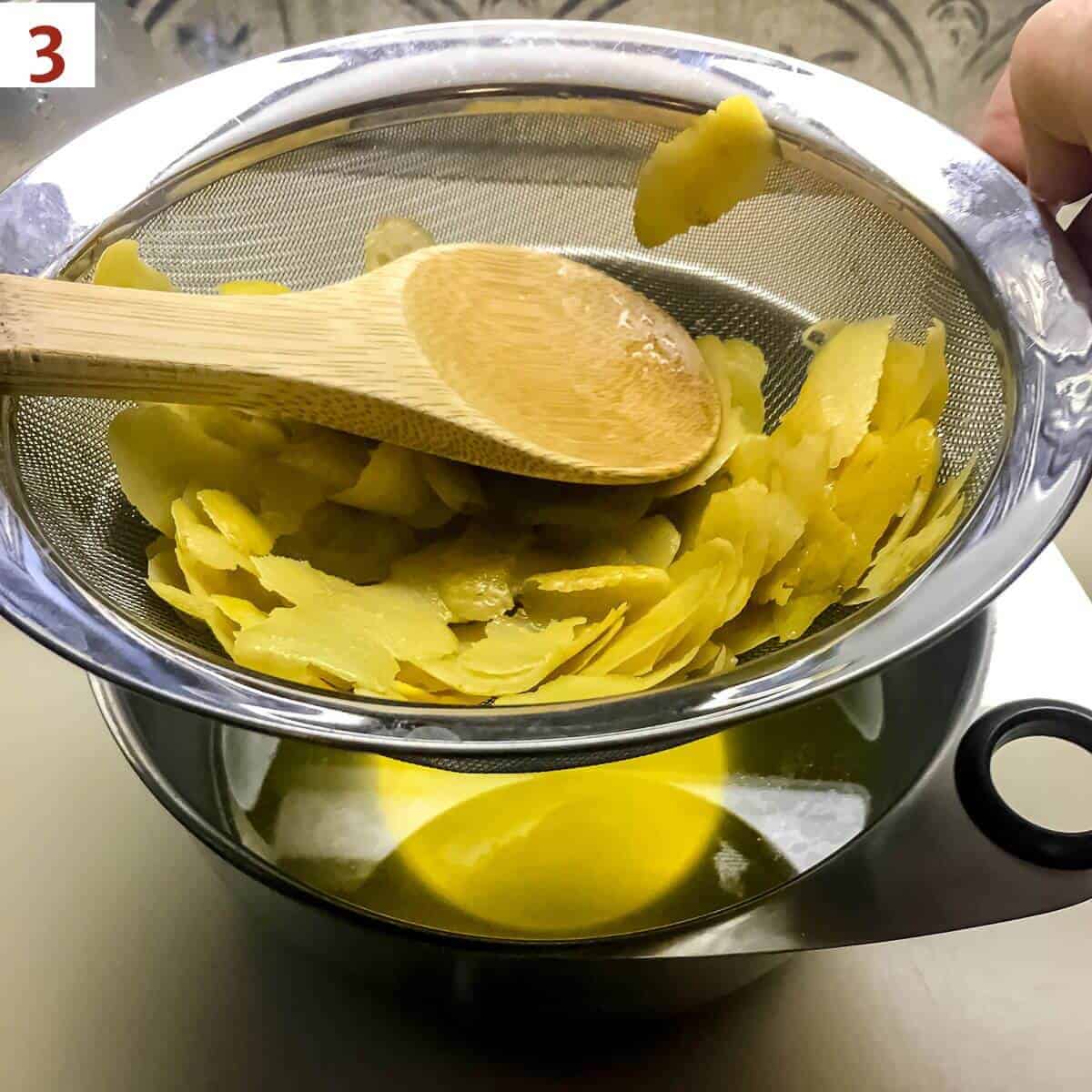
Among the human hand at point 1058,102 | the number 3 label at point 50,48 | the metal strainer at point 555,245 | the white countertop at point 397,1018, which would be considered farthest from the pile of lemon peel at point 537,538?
the number 3 label at point 50,48

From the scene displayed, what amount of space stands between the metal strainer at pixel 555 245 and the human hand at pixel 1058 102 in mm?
43

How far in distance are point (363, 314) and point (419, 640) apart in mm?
291

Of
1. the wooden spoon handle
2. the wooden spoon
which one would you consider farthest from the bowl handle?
the wooden spoon handle

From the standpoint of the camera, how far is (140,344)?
839 millimetres

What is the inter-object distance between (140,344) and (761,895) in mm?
657

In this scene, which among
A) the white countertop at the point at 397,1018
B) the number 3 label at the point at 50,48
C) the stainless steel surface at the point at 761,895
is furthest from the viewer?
the number 3 label at the point at 50,48

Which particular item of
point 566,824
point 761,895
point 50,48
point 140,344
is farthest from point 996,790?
point 50,48

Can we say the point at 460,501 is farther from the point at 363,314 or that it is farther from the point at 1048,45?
the point at 1048,45

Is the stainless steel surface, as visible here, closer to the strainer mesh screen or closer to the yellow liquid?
the yellow liquid

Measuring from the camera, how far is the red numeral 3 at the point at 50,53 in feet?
5.44

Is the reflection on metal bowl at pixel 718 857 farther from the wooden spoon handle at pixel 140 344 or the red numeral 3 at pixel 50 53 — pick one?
the red numeral 3 at pixel 50 53

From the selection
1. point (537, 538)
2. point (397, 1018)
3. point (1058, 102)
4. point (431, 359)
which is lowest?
point (397, 1018)

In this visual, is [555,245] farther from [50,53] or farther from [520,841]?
[50,53]

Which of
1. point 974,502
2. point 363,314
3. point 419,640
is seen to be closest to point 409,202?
point 363,314
